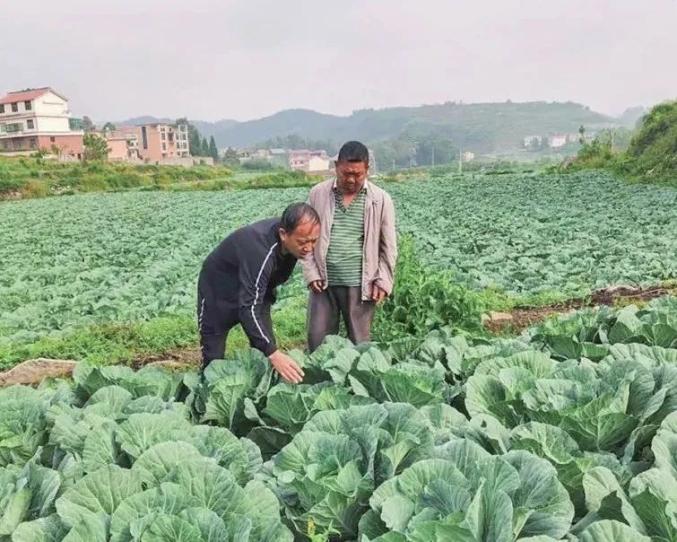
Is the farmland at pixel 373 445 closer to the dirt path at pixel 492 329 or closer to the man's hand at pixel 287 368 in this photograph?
the man's hand at pixel 287 368

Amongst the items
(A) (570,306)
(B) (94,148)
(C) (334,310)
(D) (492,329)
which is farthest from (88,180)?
(C) (334,310)

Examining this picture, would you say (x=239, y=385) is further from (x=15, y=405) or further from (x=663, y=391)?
(x=663, y=391)

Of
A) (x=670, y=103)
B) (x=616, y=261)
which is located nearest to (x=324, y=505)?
(x=616, y=261)

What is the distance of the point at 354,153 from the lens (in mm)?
4047

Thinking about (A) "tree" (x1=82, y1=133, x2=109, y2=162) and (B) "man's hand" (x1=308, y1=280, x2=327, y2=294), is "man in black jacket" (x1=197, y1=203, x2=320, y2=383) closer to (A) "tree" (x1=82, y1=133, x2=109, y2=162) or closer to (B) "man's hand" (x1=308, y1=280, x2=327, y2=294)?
(B) "man's hand" (x1=308, y1=280, x2=327, y2=294)

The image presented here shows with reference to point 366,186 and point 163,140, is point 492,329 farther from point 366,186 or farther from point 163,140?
point 163,140

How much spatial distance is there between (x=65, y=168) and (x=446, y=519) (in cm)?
4533

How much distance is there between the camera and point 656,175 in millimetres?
26297

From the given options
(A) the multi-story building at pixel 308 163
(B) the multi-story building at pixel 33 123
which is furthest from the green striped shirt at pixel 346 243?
(A) the multi-story building at pixel 308 163

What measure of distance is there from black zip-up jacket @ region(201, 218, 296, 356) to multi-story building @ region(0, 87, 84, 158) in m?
66.8

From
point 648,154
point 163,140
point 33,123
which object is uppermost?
point 33,123

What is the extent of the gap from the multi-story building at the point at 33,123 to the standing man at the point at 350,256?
6623cm

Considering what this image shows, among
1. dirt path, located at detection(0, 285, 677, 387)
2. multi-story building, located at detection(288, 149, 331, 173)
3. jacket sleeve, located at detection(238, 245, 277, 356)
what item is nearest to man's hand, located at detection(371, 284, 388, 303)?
jacket sleeve, located at detection(238, 245, 277, 356)

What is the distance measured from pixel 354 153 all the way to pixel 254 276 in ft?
3.29
